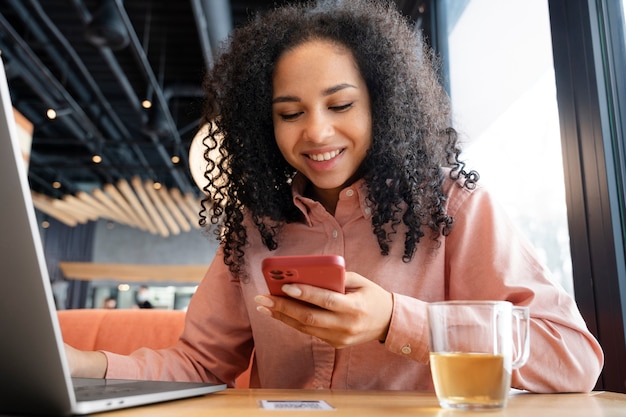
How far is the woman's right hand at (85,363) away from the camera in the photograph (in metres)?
1.04

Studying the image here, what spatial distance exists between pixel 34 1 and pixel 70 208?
5362mm

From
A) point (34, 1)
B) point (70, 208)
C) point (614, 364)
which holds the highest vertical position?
point (34, 1)

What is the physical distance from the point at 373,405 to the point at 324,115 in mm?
781

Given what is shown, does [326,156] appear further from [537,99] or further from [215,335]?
[537,99]

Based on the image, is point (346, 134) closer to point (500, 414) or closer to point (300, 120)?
point (300, 120)

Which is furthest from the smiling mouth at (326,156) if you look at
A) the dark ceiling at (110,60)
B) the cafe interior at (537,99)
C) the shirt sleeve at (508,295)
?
the dark ceiling at (110,60)

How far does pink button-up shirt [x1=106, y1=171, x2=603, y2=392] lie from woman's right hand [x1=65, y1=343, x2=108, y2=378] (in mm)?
23

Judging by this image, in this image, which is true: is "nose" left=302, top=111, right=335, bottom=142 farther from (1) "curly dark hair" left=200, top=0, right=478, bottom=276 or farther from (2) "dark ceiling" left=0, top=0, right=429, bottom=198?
(2) "dark ceiling" left=0, top=0, right=429, bottom=198

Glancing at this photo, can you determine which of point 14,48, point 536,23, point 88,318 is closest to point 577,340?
point 536,23

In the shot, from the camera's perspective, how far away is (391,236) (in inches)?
53.7

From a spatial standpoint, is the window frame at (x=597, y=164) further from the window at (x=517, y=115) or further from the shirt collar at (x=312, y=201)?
the shirt collar at (x=312, y=201)

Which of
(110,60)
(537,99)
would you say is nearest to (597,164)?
(537,99)

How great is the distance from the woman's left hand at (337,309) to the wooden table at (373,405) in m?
0.09

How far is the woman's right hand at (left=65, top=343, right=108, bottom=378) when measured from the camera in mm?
1036
